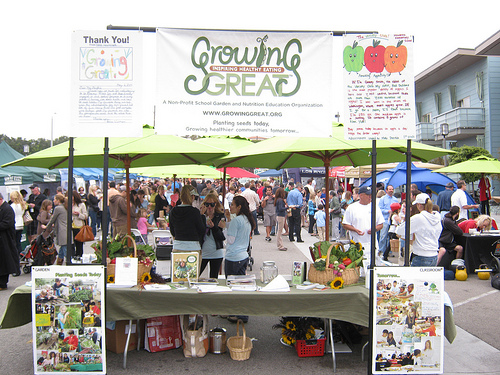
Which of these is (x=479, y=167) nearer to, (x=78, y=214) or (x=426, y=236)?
(x=426, y=236)

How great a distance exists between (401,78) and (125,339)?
4259mm

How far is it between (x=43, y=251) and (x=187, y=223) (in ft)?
15.4

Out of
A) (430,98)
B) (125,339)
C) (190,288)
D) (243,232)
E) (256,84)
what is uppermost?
(430,98)

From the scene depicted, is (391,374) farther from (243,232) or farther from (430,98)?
(430,98)

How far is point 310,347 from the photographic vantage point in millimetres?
5266

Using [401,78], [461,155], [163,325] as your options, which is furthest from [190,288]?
[461,155]

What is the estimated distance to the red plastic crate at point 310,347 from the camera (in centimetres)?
525

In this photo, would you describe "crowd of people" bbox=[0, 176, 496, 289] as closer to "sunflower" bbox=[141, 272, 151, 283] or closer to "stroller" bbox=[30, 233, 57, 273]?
"stroller" bbox=[30, 233, 57, 273]

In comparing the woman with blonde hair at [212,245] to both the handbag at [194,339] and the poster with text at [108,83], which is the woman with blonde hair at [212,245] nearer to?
the handbag at [194,339]

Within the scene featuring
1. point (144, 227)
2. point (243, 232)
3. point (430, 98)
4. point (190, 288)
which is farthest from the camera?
point (430, 98)

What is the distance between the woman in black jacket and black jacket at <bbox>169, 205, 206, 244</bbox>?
19.2 feet

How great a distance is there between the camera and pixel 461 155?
21.2 meters

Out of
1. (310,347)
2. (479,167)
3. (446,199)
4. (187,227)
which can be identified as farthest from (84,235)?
(479,167)

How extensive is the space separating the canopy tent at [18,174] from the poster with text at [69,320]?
11229 millimetres
